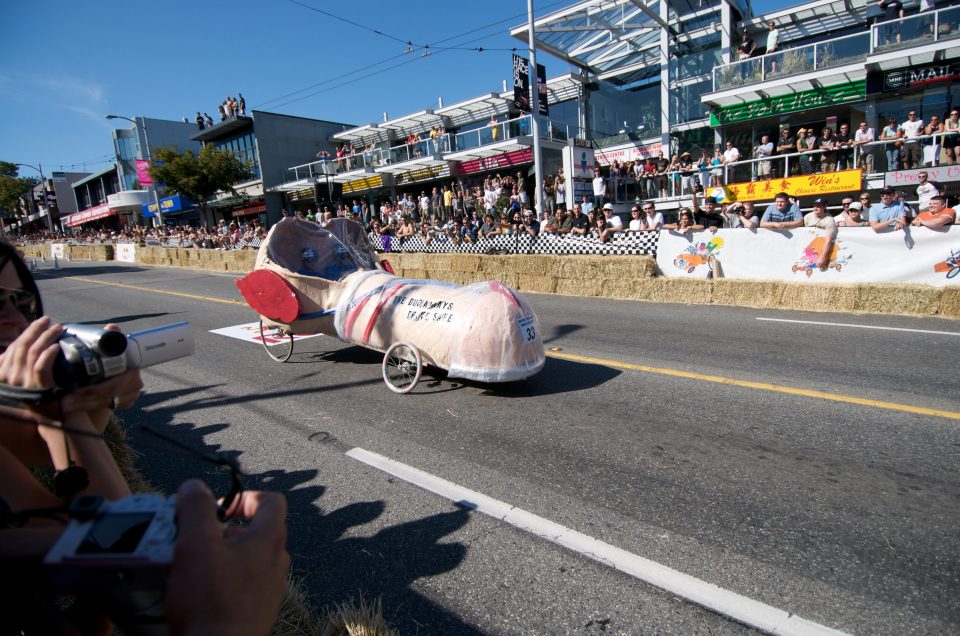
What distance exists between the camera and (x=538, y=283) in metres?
13.0

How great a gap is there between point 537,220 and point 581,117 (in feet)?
41.3

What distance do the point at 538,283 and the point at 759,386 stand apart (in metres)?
8.10

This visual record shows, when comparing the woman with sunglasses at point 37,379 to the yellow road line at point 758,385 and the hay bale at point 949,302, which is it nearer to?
the yellow road line at point 758,385

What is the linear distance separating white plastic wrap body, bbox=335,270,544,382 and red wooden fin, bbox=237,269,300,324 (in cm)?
79

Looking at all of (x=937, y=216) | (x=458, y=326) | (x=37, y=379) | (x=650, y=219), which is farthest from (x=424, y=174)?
(x=37, y=379)

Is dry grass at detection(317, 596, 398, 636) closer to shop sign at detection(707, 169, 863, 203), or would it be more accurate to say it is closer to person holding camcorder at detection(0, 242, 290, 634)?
person holding camcorder at detection(0, 242, 290, 634)

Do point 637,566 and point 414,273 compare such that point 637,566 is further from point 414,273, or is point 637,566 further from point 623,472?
point 414,273

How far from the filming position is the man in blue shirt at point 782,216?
10148 millimetres

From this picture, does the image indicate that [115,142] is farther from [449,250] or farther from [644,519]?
[644,519]

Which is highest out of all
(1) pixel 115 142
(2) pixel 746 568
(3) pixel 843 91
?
(1) pixel 115 142

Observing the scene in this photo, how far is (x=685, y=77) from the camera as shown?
2233cm

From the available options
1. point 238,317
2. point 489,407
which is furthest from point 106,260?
point 489,407

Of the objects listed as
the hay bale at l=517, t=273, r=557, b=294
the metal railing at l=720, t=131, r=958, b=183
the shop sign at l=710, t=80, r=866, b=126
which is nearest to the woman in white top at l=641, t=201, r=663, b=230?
the hay bale at l=517, t=273, r=557, b=294

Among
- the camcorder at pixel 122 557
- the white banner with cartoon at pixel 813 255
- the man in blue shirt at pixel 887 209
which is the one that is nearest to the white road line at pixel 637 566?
the camcorder at pixel 122 557
